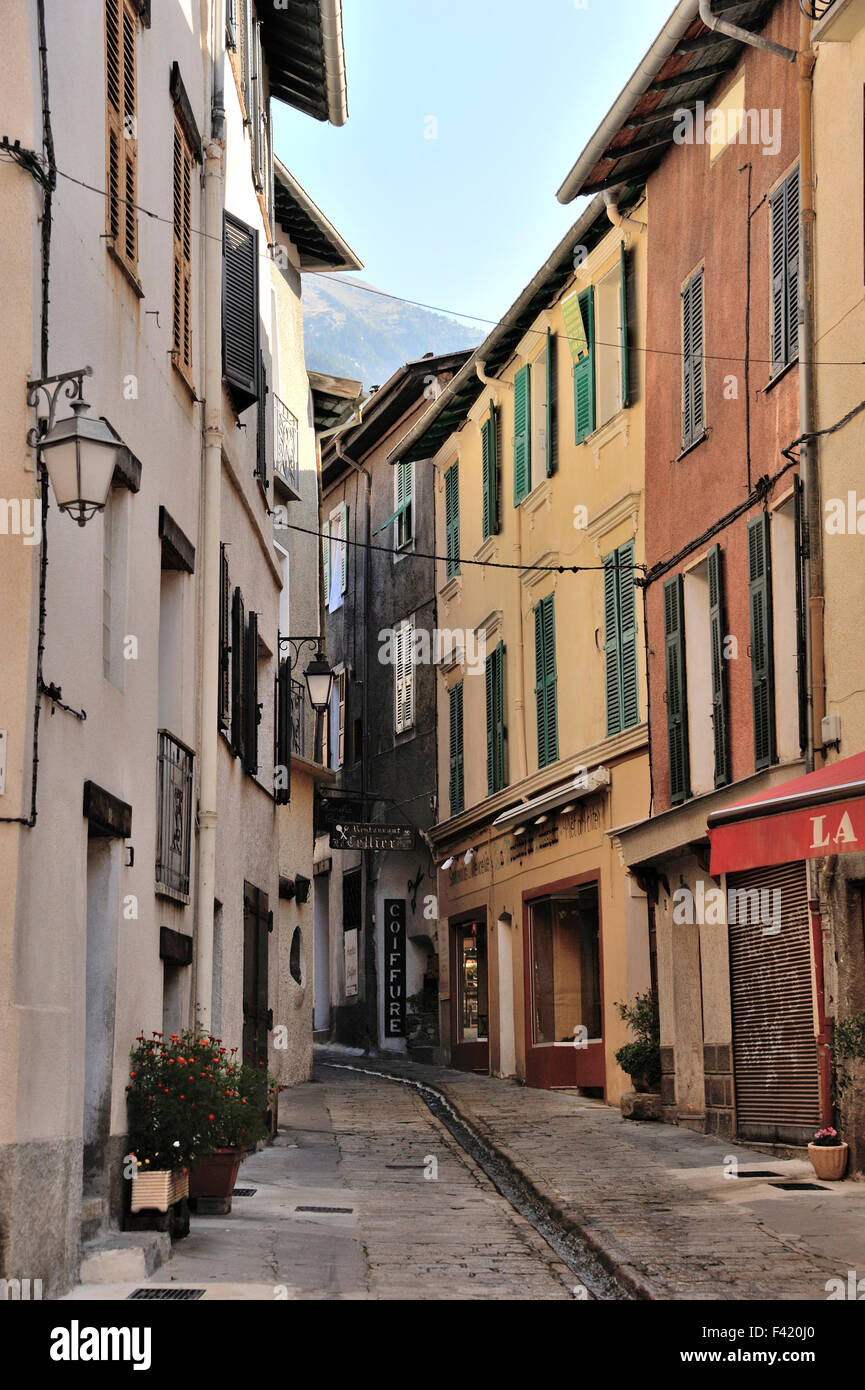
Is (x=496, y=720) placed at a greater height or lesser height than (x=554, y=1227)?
greater

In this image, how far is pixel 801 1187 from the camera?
1279 centimetres

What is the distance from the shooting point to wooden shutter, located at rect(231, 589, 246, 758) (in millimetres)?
15117

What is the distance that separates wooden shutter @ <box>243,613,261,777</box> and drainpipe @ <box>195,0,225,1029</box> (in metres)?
2.54

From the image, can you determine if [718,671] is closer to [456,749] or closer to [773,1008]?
[773,1008]

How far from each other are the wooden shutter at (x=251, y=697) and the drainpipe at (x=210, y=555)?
2.54 m

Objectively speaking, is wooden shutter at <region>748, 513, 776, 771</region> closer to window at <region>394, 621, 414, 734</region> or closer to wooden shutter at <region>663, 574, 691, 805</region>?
wooden shutter at <region>663, 574, 691, 805</region>

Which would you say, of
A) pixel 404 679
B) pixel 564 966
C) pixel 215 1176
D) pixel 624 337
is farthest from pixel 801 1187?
pixel 404 679

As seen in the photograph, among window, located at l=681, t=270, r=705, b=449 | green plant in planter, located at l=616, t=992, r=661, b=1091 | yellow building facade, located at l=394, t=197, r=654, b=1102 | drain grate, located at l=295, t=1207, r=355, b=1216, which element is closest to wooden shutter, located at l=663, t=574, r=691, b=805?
yellow building facade, located at l=394, t=197, r=654, b=1102

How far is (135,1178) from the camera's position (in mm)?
9703

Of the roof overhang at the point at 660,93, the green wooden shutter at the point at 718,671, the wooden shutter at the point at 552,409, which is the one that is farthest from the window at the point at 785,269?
the wooden shutter at the point at 552,409

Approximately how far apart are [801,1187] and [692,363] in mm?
8565
